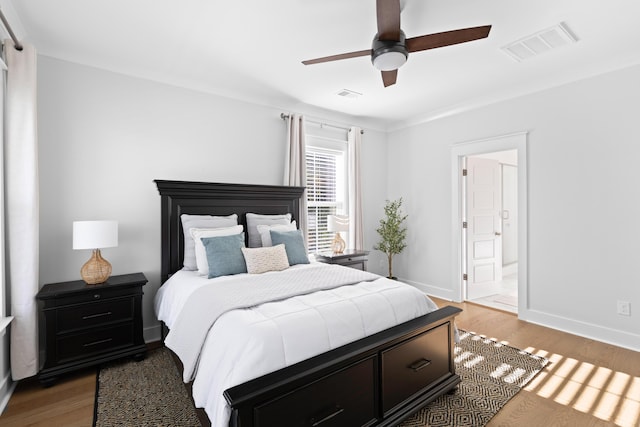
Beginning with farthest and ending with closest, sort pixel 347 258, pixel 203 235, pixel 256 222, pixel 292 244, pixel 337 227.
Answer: pixel 337 227 < pixel 347 258 < pixel 256 222 < pixel 292 244 < pixel 203 235

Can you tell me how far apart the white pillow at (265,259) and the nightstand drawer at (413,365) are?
1.37 metres

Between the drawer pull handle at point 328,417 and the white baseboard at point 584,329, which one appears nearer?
the drawer pull handle at point 328,417

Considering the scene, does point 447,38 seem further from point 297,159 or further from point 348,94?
point 297,159

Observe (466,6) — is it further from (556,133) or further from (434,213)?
(434,213)

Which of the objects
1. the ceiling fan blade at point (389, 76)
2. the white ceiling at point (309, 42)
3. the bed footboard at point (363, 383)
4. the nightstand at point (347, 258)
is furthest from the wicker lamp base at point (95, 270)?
the ceiling fan blade at point (389, 76)

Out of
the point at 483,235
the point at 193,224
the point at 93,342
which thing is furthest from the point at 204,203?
the point at 483,235

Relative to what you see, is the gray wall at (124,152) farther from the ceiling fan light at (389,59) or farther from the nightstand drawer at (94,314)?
the ceiling fan light at (389,59)

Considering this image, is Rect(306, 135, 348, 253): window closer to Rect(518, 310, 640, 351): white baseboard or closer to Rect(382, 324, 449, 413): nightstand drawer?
Rect(382, 324, 449, 413): nightstand drawer

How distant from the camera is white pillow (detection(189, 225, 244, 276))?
9.53 feet

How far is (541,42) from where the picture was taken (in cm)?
275

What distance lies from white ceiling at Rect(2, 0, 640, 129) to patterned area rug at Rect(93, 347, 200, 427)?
282 centimetres

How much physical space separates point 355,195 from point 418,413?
3.19 meters

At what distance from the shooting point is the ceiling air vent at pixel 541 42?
2.58 m

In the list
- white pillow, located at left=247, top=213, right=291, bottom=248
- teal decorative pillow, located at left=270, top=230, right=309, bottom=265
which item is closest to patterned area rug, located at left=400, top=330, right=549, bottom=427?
teal decorative pillow, located at left=270, top=230, right=309, bottom=265
